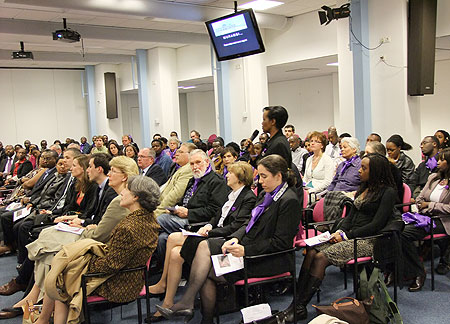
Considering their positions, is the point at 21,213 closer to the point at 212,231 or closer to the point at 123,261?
the point at 212,231

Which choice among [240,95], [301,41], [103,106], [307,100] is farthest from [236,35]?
[103,106]

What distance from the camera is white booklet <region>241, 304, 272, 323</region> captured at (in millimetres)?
3016

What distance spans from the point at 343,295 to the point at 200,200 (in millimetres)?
1499

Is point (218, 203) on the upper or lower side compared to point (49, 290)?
upper

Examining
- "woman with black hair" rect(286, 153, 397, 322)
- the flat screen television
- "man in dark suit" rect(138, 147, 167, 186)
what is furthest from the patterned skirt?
the flat screen television

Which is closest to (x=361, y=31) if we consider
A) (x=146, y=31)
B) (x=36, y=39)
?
(x=146, y=31)

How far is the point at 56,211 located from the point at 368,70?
5.08 meters

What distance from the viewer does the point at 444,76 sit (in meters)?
12.4

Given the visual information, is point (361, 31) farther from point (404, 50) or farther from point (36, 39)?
point (36, 39)

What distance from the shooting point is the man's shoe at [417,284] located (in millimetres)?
3855

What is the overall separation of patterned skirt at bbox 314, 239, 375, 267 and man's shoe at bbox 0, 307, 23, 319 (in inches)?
98.1

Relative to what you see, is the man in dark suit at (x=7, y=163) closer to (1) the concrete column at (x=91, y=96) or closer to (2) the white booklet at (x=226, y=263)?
(1) the concrete column at (x=91, y=96)

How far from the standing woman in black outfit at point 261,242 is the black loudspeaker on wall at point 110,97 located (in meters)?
13.0

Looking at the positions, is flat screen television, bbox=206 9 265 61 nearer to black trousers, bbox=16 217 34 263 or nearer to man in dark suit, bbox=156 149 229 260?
man in dark suit, bbox=156 149 229 260
